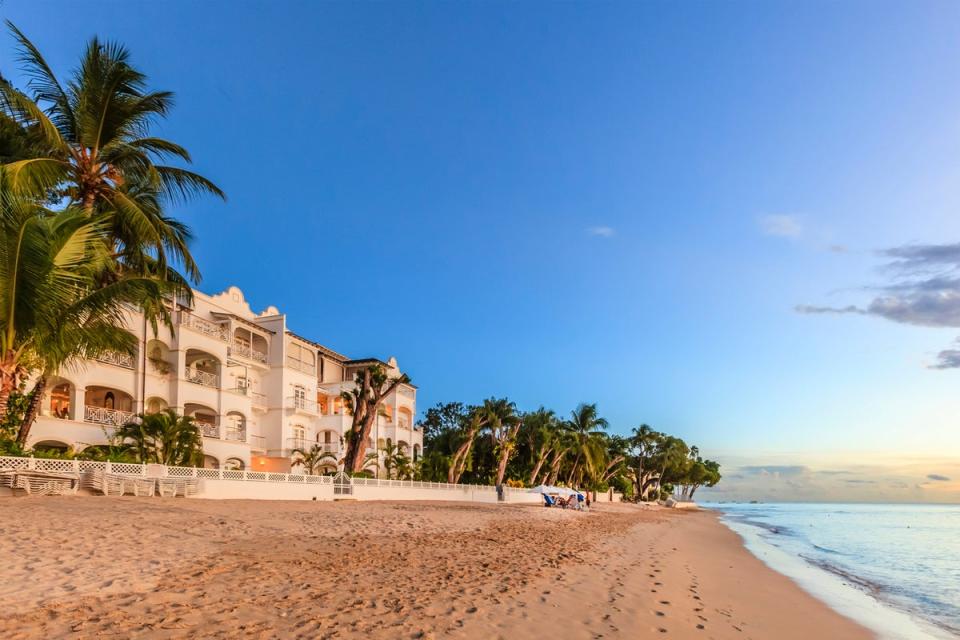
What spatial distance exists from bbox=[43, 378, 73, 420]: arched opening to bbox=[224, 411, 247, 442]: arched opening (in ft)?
28.7

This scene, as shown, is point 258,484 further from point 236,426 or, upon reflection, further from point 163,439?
point 236,426

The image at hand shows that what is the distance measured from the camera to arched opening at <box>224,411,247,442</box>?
35500 millimetres

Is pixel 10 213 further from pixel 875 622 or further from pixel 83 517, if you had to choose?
pixel 875 622

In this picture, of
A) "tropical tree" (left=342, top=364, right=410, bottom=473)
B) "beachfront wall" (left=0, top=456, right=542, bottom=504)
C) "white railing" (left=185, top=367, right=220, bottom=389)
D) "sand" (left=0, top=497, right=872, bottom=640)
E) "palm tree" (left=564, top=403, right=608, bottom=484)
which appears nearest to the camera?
"sand" (left=0, top=497, right=872, bottom=640)

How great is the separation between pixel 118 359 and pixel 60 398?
2.50 metres

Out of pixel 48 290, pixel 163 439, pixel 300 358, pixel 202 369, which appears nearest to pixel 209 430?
pixel 202 369

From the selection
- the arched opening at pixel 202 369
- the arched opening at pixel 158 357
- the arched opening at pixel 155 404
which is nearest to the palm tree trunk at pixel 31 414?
the arched opening at pixel 158 357

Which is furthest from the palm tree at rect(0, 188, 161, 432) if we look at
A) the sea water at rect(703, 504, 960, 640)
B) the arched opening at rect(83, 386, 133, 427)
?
the sea water at rect(703, 504, 960, 640)

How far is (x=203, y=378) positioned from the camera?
3347 centimetres

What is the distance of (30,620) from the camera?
5.91 meters

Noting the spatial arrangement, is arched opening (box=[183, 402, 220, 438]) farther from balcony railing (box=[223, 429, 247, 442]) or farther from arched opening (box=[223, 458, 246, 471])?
arched opening (box=[223, 458, 246, 471])

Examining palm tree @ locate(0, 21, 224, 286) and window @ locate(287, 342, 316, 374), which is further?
window @ locate(287, 342, 316, 374)

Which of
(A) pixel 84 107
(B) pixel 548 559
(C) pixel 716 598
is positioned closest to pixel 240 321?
(A) pixel 84 107

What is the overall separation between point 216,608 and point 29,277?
12774mm
